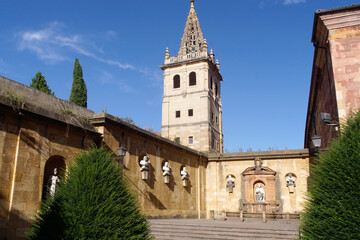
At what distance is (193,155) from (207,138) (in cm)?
2573

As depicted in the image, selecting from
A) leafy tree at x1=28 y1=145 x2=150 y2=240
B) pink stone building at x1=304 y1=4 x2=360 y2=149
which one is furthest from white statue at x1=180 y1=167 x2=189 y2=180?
leafy tree at x1=28 y1=145 x2=150 y2=240

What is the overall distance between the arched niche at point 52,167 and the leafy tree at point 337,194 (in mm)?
8981

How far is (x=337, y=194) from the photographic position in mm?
6457

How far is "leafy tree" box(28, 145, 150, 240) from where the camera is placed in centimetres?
726

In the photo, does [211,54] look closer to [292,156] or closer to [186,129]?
[186,129]

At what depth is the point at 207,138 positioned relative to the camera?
162 ft

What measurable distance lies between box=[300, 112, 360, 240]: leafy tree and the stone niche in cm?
1703

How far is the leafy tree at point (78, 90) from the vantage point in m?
33.0

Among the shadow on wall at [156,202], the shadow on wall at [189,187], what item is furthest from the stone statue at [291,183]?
the shadow on wall at [156,202]

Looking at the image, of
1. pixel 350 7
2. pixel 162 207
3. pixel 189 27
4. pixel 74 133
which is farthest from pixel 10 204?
pixel 189 27

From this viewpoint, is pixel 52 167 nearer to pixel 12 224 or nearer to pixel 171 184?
pixel 12 224

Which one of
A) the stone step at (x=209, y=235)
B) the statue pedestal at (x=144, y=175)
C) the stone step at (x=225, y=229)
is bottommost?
the stone step at (x=209, y=235)

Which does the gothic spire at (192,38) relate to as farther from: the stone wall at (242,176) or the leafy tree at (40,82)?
the stone wall at (242,176)

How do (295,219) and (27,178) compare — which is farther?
(295,219)
